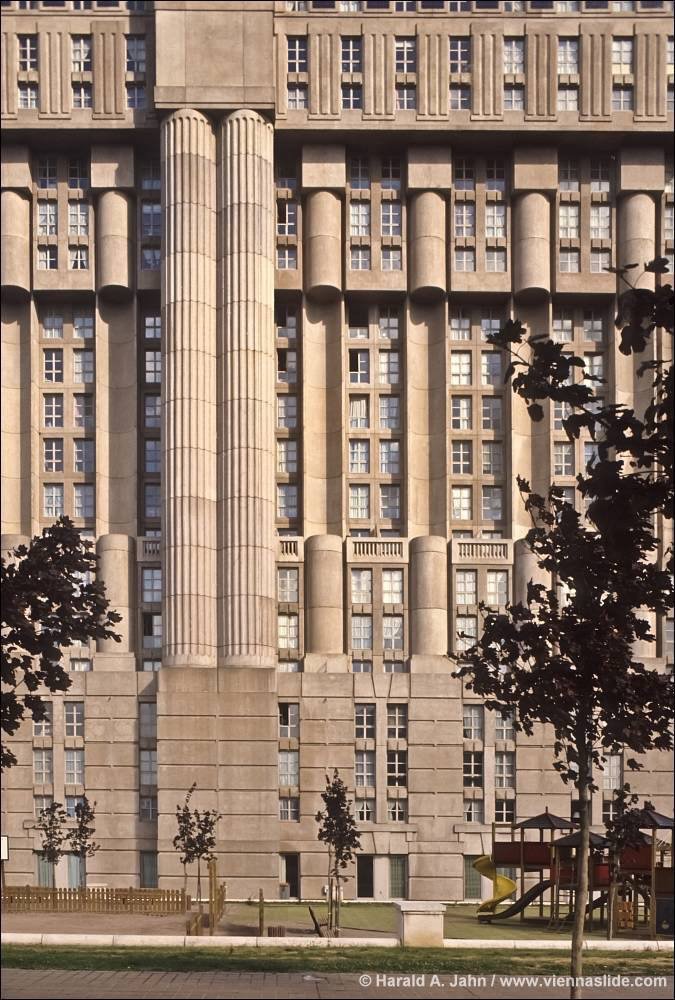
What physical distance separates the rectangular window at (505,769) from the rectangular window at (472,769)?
Result: 88 centimetres

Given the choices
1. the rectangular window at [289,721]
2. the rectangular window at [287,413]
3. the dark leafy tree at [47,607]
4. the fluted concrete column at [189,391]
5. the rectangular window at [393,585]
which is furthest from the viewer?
the rectangular window at [287,413]

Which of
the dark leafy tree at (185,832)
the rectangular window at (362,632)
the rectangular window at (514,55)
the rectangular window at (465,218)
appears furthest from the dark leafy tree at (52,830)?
the rectangular window at (514,55)

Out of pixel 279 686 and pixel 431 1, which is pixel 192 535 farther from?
pixel 431 1

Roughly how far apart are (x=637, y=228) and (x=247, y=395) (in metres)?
24.5

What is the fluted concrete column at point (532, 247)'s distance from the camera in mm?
82125

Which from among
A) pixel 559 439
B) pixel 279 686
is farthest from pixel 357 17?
pixel 279 686

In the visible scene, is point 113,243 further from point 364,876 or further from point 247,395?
point 364,876

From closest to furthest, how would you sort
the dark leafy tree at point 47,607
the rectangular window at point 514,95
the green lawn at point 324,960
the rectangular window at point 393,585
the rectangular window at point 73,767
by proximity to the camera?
the dark leafy tree at point 47,607 < the green lawn at point 324,960 < the rectangular window at point 73,767 < the rectangular window at point 393,585 < the rectangular window at point 514,95

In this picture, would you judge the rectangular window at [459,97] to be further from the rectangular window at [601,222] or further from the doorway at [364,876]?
the doorway at [364,876]

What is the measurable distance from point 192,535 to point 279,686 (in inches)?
372

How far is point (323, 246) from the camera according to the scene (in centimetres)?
8219

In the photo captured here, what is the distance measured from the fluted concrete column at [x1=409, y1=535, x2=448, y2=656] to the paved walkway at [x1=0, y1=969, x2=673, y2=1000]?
42.0 metres

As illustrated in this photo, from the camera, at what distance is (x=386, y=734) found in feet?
258

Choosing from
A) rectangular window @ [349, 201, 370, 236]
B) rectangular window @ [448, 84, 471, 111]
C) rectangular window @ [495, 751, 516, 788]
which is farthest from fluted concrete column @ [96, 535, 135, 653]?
rectangular window @ [448, 84, 471, 111]
